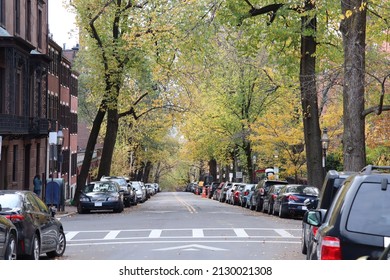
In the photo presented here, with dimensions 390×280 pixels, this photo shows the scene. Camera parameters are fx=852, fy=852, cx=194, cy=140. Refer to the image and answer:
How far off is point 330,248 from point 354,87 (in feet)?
50.6

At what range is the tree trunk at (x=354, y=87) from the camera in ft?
75.8

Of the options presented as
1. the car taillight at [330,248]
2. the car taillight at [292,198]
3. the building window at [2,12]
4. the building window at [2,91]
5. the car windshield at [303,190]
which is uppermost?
the building window at [2,12]

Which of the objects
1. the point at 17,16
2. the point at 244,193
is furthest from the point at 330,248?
the point at 244,193

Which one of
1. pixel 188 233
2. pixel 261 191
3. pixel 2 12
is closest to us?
pixel 188 233

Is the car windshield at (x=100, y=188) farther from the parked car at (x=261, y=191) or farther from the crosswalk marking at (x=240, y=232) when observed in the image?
the crosswalk marking at (x=240, y=232)

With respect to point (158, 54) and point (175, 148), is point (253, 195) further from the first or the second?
point (175, 148)

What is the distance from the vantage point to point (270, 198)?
36.7 m

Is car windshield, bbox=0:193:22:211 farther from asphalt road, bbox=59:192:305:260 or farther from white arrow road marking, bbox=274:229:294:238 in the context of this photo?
white arrow road marking, bbox=274:229:294:238

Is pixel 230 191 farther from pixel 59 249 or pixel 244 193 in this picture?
pixel 59 249

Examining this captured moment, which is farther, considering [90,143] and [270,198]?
[90,143]

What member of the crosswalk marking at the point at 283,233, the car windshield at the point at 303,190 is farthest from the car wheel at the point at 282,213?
the crosswalk marking at the point at 283,233

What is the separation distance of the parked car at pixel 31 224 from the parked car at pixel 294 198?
15.8 meters

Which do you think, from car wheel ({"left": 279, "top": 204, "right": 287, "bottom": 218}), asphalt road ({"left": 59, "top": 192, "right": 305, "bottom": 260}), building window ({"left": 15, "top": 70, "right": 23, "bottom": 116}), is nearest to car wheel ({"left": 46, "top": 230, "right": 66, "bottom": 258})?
asphalt road ({"left": 59, "top": 192, "right": 305, "bottom": 260})

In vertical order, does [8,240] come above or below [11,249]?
above
